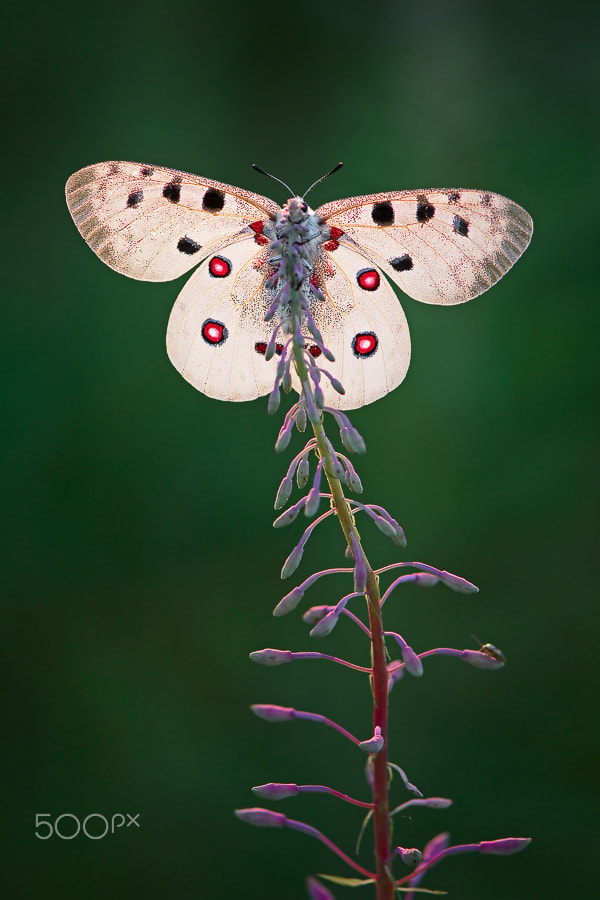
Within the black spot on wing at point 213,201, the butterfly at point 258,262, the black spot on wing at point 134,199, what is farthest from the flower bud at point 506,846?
the black spot on wing at point 134,199

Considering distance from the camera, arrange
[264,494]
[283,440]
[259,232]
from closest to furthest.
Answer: [283,440] → [259,232] → [264,494]

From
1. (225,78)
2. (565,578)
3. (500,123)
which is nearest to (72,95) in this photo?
(225,78)

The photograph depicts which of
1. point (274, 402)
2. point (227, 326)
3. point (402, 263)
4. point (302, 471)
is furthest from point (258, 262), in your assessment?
point (302, 471)

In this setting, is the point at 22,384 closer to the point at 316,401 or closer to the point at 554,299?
the point at 554,299

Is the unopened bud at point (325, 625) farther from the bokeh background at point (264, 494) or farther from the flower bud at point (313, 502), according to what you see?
the bokeh background at point (264, 494)

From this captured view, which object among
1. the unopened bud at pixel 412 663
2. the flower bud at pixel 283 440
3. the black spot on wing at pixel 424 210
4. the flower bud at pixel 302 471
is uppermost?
the black spot on wing at pixel 424 210

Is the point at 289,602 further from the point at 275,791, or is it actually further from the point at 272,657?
the point at 275,791
